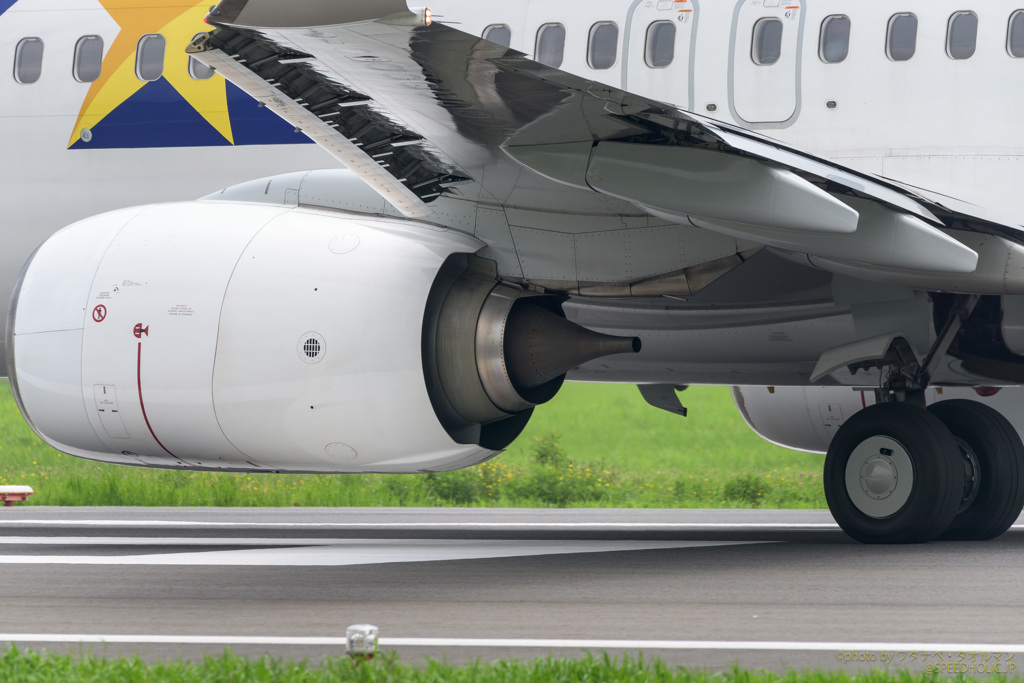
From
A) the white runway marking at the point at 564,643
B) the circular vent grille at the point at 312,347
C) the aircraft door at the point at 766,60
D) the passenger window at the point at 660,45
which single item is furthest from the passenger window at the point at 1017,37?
the circular vent grille at the point at 312,347

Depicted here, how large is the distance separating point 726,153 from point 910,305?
274 centimetres

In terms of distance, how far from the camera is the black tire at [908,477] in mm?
8180

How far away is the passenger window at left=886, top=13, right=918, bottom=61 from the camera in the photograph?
873 cm

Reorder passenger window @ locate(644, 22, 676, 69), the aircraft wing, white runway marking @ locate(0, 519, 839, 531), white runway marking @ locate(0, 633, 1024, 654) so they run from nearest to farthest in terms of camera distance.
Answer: white runway marking @ locate(0, 633, 1024, 654) < the aircraft wing < passenger window @ locate(644, 22, 676, 69) < white runway marking @ locate(0, 519, 839, 531)

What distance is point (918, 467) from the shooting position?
820 cm

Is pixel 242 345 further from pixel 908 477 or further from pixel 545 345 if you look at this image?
pixel 908 477

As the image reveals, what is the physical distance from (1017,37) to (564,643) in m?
5.84

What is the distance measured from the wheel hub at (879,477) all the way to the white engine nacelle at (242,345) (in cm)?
268

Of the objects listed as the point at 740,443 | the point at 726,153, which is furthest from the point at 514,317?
the point at 740,443

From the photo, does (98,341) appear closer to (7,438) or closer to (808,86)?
(808,86)

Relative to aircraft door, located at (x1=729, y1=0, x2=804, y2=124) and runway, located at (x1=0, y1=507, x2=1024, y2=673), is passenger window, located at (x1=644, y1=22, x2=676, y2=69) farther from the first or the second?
runway, located at (x1=0, y1=507, x2=1024, y2=673)

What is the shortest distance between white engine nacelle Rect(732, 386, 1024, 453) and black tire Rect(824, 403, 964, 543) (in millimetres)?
2398

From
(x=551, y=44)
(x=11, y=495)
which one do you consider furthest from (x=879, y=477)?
(x=11, y=495)

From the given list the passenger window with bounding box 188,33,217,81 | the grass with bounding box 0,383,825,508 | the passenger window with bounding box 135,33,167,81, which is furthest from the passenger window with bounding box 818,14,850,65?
the grass with bounding box 0,383,825,508
